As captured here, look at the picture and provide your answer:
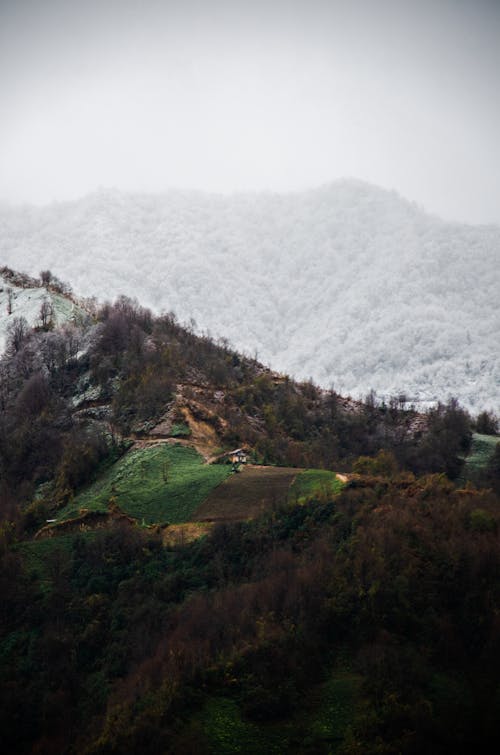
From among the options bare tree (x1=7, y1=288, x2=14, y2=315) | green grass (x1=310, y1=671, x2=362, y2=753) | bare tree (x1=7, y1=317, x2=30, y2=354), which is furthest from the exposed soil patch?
bare tree (x1=7, y1=288, x2=14, y2=315)

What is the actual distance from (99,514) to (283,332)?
6946 centimetres

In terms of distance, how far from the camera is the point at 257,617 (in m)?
25.8

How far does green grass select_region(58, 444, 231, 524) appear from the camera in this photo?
123ft

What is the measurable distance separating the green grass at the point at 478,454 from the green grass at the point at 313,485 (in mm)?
12517

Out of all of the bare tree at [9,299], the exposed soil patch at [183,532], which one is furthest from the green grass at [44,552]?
the bare tree at [9,299]

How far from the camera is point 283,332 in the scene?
104 meters

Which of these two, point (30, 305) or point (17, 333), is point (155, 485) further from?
point (30, 305)

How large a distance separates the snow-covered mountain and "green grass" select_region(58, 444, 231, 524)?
121 ft

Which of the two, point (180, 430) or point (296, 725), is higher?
point (180, 430)

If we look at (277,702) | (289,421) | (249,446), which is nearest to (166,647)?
(277,702)

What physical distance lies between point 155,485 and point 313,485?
9080mm

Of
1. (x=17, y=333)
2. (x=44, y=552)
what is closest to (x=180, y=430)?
(x=44, y=552)

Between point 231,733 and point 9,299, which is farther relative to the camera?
point 9,299

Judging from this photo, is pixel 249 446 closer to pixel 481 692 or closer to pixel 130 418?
pixel 130 418
